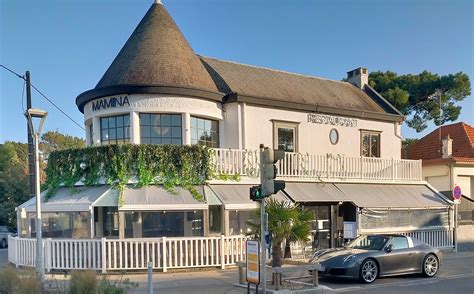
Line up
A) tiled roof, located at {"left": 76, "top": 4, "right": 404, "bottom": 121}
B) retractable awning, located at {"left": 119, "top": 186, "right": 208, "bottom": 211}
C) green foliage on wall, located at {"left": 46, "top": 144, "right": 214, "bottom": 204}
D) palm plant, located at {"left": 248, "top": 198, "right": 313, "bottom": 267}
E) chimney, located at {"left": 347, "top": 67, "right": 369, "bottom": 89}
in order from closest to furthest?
palm plant, located at {"left": 248, "top": 198, "right": 313, "bottom": 267}
retractable awning, located at {"left": 119, "top": 186, "right": 208, "bottom": 211}
green foliage on wall, located at {"left": 46, "top": 144, "right": 214, "bottom": 204}
tiled roof, located at {"left": 76, "top": 4, "right": 404, "bottom": 121}
chimney, located at {"left": 347, "top": 67, "right": 369, "bottom": 89}

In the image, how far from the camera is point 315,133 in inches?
763

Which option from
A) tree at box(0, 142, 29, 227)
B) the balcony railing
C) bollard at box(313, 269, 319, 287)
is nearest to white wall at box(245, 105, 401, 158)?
the balcony railing

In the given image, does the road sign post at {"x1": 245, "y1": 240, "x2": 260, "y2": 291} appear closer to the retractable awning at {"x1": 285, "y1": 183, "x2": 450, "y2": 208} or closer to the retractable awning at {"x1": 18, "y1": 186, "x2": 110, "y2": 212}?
the retractable awning at {"x1": 18, "y1": 186, "x2": 110, "y2": 212}

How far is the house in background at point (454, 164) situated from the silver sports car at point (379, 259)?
344 inches

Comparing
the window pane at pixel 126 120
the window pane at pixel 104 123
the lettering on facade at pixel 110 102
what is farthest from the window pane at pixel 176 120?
the window pane at pixel 104 123

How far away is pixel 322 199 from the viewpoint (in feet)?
54.4

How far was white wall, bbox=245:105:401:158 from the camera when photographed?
57.6ft

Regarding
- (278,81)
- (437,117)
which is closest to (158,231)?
(278,81)

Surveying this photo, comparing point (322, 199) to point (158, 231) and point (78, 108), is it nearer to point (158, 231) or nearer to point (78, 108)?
point (158, 231)

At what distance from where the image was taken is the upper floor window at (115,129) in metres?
15.8

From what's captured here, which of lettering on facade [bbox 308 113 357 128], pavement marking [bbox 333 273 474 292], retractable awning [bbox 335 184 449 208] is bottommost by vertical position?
pavement marking [bbox 333 273 474 292]

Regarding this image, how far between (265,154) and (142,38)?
953 centimetres

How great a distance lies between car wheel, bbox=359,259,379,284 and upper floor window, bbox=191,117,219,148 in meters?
7.49

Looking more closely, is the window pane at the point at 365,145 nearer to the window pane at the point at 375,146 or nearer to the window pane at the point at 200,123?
the window pane at the point at 375,146
